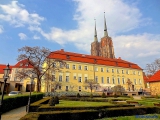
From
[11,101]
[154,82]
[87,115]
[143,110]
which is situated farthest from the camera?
[154,82]

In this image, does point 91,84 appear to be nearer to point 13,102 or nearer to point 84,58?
point 84,58

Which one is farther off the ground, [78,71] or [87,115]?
[78,71]

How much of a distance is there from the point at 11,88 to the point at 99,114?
3514cm

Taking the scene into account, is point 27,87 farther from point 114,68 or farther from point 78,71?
point 114,68

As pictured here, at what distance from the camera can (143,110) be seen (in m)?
11.4

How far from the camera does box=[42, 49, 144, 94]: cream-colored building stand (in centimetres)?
4159

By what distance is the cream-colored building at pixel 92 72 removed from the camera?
41594 mm

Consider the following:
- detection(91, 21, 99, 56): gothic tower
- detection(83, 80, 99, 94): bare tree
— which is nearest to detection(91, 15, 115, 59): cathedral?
detection(91, 21, 99, 56): gothic tower

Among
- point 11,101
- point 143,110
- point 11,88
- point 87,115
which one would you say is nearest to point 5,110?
point 11,101

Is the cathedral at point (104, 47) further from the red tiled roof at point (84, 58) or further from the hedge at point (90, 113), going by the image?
the hedge at point (90, 113)

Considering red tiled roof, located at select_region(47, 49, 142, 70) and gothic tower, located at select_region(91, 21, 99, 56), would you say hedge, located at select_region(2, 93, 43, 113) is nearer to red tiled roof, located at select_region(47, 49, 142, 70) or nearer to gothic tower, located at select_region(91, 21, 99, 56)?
red tiled roof, located at select_region(47, 49, 142, 70)

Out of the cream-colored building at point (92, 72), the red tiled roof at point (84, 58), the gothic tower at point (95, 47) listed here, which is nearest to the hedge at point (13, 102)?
the cream-colored building at point (92, 72)

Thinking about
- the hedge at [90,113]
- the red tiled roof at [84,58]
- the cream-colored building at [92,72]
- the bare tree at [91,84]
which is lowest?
the hedge at [90,113]

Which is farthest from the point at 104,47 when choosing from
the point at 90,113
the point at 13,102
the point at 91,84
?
the point at 90,113
